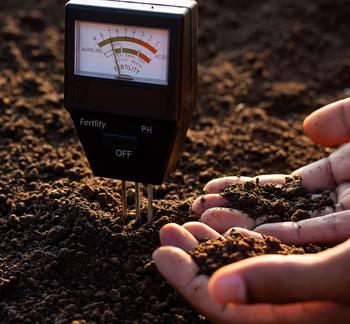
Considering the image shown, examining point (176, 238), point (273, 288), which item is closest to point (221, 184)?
point (176, 238)

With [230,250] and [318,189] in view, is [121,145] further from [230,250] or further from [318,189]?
[318,189]

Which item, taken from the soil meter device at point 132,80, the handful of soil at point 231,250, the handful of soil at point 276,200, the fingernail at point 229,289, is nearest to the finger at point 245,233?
the handful of soil at point 231,250

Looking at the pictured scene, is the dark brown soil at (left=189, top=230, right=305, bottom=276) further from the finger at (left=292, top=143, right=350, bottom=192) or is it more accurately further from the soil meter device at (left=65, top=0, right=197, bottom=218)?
the finger at (left=292, top=143, right=350, bottom=192)

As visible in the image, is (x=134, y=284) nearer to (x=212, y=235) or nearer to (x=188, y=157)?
(x=212, y=235)

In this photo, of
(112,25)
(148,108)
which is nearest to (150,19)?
(112,25)

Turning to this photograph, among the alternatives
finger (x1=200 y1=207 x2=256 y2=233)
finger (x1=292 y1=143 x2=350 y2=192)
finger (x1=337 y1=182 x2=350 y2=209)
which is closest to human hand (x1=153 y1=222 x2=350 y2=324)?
finger (x1=200 y1=207 x2=256 y2=233)

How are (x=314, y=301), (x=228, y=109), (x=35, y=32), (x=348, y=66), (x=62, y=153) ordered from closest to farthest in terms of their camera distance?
(x=314, y=301) < (x=62, y=153) < (x=228, y=109) < (x=348, y=66) < (x=35, y=32)

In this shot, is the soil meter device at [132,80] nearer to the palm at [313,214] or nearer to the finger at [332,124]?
the palm at [313,214]

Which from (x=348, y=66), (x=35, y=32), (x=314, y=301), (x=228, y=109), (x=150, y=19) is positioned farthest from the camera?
(x=35, y=32)
